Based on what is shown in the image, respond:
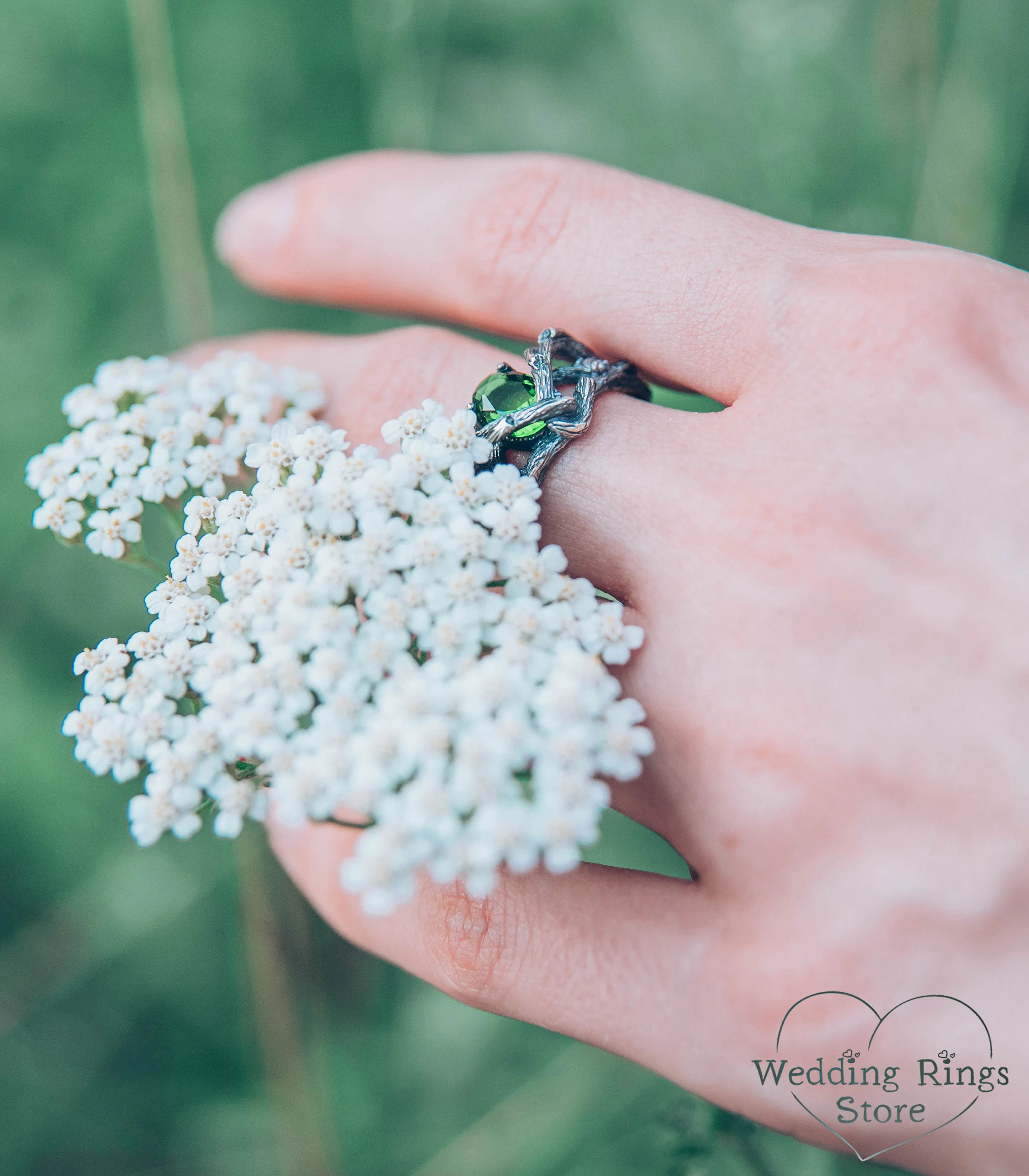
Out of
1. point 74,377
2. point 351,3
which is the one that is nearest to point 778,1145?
point 74,377

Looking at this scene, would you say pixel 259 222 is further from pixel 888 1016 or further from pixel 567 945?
pixel 888 1016

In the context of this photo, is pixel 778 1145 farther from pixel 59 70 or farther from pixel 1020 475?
pixel 59 70

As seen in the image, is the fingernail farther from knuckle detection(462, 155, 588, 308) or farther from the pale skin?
the pale skin

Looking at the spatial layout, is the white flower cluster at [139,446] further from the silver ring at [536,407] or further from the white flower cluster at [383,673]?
the silver ring at [536,407]

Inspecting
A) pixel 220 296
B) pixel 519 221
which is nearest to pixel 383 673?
pixel 519 221

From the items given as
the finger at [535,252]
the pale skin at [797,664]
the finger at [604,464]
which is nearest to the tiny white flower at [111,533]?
the finger at [604,464]

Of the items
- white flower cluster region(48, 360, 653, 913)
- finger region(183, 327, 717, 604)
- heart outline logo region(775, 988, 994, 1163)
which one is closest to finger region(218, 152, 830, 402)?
finger region(183, 327, 717, 604)
